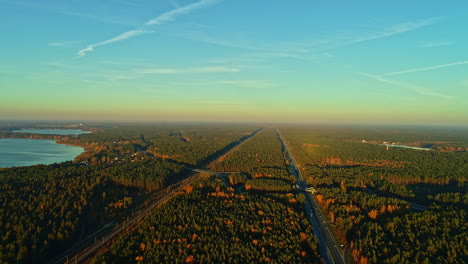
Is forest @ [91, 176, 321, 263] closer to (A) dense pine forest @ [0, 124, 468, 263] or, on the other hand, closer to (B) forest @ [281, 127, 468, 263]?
(A) dense pine forest @ [0, 124, 468, 263]

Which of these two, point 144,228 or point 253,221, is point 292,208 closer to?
point 253,221

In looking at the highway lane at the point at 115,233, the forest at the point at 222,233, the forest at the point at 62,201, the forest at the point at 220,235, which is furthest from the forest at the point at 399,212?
the forest at the point at 62,201

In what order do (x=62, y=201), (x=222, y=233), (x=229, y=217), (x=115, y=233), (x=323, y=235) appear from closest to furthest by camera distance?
(x=222, y=233) → (x=115, y=233) → (x=323, y=235) → (x=229, y=217) → (x=62, y=201)

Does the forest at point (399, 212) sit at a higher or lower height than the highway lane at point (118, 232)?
higher

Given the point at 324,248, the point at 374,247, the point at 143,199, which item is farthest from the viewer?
the point at 143,199

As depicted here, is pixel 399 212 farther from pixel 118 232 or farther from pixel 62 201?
pixel 62 201

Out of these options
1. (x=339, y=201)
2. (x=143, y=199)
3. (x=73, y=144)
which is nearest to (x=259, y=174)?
(x=339, y=201)

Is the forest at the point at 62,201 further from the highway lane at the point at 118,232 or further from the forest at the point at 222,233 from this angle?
the forest at the point at 222,233

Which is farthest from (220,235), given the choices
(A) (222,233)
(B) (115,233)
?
(B) (115,233)

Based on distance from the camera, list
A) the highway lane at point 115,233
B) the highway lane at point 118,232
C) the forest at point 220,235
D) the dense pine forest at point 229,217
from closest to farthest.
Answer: the forest at point 220,235 < the dense pine forest at point 229,217 < the highway lane at point 115,233 < the highway lane at point 118,232

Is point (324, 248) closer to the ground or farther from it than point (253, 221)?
closer to the ground

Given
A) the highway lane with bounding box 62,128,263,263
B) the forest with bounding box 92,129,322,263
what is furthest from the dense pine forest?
the highway lane with bounding box 62,128,263,263
